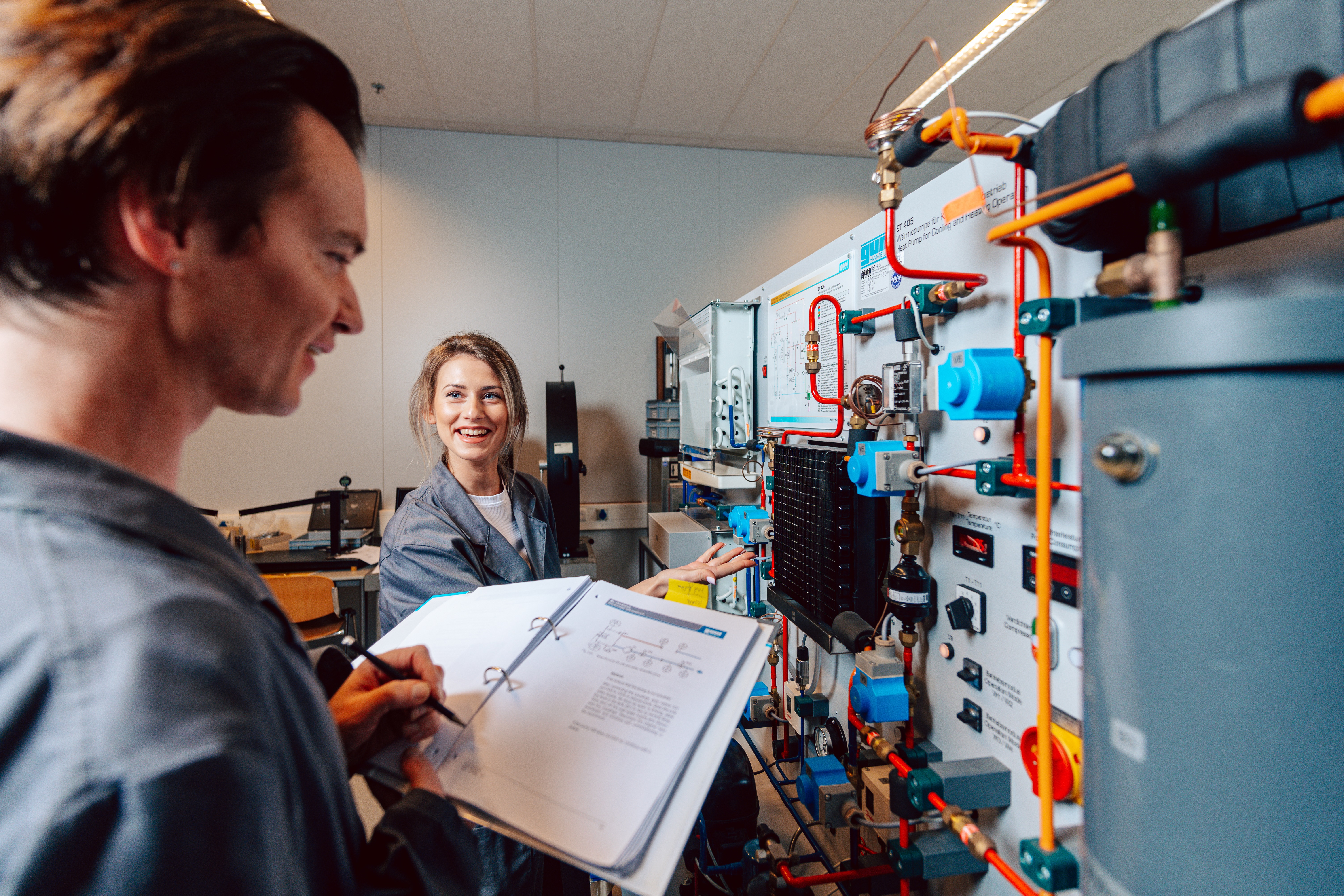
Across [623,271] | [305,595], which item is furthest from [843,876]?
[623,271]

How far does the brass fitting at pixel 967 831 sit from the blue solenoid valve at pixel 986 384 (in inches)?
21.5

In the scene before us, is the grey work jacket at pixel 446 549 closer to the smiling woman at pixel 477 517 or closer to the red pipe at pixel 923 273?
the smiling woman at pixel 477 517

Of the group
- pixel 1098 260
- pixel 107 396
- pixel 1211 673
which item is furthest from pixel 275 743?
pixel 1098 260

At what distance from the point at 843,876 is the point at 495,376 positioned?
4.58 ft

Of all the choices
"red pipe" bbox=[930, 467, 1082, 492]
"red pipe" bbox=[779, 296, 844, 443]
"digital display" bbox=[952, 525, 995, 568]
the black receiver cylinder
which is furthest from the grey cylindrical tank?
"red pipe" bbox=[779, 296, 844, 443]

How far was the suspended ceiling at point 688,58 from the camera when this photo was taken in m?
2.39

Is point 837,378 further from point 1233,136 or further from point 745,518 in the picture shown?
point 1233,136

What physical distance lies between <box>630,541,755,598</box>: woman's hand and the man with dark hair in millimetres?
882

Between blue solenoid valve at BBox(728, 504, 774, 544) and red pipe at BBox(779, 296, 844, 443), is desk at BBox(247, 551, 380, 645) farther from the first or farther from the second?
red pipe at BBox(779, 296, 844, 443)

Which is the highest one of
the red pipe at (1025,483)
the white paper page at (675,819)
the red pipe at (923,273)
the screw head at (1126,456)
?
the red pipe at (923,273)

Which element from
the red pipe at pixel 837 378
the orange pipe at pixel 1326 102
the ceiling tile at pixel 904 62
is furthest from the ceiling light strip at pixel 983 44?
the orange pipe at pixel 1326 102

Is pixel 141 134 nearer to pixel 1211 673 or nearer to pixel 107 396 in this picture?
pixel 107 396

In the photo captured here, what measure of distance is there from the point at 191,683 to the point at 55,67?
1.32 ft

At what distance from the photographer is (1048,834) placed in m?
0.62
